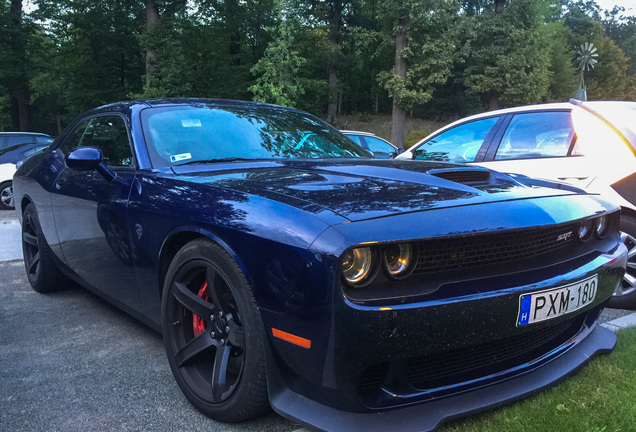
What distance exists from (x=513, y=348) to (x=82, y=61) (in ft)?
82.1

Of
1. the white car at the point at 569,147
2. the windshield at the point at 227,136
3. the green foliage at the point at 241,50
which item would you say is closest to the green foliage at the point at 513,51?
the green foliage at the point at 241,50

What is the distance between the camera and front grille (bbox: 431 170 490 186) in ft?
8.11

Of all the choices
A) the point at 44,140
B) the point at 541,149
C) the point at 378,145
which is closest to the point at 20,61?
the point at 44,140

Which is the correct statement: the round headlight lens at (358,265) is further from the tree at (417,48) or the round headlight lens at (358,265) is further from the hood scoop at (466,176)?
the tree at (417,48)

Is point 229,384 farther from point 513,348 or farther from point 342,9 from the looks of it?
point 342,9

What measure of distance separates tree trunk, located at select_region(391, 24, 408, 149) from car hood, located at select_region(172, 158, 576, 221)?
20.1 metres

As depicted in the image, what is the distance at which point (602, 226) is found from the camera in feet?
8.25

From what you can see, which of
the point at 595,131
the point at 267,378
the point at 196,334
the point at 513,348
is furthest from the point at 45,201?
Answer: the point at 595,131

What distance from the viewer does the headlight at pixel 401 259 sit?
1.81 meters

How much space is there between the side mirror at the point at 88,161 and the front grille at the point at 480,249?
1915 mm

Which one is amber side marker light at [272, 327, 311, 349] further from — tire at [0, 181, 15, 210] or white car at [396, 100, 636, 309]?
tire at [0, 181, 15, 210]

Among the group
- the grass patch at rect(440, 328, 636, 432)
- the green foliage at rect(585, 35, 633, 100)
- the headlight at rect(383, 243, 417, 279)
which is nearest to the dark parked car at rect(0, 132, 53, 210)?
the headlight at rect(383, 243, 417, 279)

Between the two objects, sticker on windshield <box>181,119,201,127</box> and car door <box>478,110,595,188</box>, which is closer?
sticker on windshield <box>181,119,201,127</box>

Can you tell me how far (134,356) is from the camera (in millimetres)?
2949
